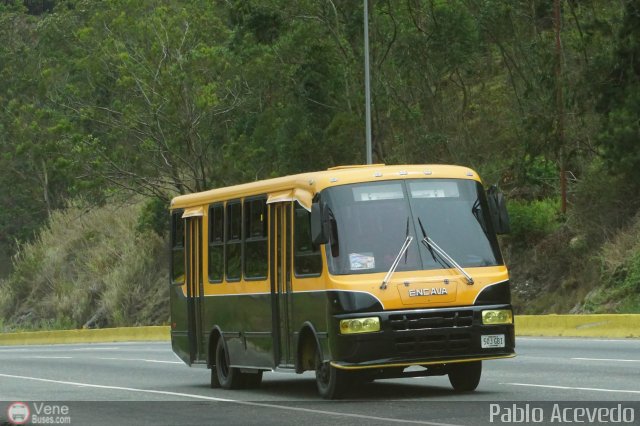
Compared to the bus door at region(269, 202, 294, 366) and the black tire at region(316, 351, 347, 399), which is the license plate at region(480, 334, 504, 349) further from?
the bus door at region(269, 202, 294, 366)

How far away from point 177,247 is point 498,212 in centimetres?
622

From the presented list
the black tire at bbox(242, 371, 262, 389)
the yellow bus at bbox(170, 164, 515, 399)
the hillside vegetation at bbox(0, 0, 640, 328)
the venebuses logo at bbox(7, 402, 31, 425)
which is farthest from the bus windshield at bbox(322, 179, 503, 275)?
the hillside vegetation at bbox(0, 0, 640, 328)

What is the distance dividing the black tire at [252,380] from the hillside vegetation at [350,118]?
15104 mm

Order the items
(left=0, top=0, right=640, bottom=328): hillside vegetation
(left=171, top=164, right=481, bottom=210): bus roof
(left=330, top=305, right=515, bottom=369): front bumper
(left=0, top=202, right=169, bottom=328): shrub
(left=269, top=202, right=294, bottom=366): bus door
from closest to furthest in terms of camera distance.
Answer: (left=330, top=305, right=515, bottom=369): front bumper → (left=171, top=164, right=481, bottom=210): bus roof → (left=269, top=202, right=294, bottom=366): bus door → (left=0, top=0, right=640, bottom=328): hillside vegetation → (left=0, top=202, right=169, bottom=328): shrub

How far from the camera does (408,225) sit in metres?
16.1

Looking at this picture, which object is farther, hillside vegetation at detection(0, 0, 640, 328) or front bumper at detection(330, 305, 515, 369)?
hillside vegetation at detection(0, 0, 640, 328)

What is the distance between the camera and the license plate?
51.1ft

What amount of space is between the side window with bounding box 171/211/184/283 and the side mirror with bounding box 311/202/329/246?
5127 mm

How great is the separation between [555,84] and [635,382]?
2346 cm

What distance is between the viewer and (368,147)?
1526 inches

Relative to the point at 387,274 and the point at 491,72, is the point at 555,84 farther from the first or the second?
the point at 387,274

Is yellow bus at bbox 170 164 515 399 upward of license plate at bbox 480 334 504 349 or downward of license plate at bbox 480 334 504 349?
upward

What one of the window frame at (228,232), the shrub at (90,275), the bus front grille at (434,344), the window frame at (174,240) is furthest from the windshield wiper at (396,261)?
the shrub at (90,275)

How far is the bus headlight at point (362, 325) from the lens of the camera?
50.2 feet
